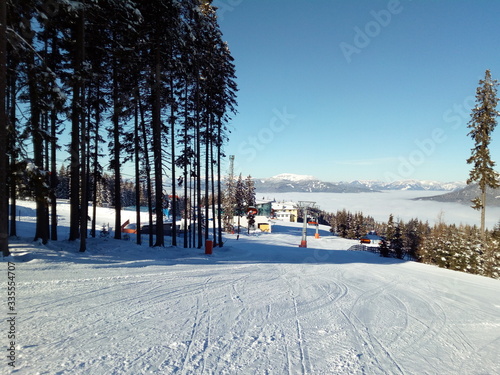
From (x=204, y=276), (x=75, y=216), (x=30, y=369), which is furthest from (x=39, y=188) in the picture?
(x=30, y=369)

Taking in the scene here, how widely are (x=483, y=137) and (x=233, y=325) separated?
27704 mm

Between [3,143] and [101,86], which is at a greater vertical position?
[101,86]

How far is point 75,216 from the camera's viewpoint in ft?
38.6

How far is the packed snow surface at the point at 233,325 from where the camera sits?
10.0ft

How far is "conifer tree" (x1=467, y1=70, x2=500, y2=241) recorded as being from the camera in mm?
22000

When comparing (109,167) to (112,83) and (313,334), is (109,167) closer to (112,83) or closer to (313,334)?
(112,83)

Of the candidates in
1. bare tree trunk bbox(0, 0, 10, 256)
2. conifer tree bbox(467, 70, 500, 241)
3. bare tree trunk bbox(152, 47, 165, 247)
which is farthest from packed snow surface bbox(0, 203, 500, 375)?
conifer tree bbox(467, 70, 500, 241)

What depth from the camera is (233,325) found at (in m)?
4.14

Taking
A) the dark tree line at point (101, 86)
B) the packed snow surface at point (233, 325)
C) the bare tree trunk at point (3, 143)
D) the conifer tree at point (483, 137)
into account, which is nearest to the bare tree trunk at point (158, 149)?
the dark tree line at point (101, 86)

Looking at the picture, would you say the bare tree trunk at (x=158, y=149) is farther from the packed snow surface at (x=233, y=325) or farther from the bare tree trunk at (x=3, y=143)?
the bare tree trunk at (x=3, y=143)

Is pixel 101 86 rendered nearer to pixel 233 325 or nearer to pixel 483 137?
pixel 233 325

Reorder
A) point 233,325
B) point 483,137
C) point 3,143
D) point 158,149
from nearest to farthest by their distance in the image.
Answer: point 233,325
point 3,143
point 158,149
point 483,137

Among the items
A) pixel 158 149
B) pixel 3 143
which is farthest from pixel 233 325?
pixel 158 149

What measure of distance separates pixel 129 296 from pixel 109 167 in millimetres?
12289
